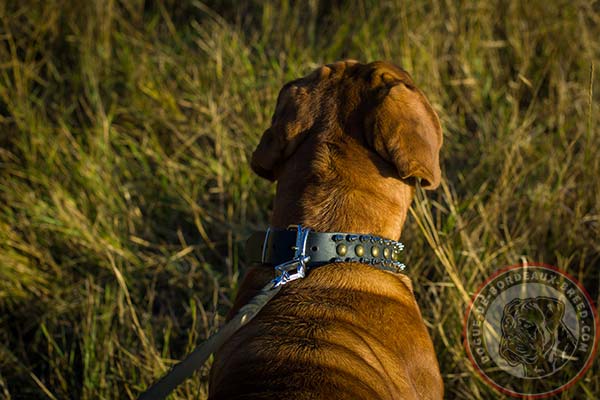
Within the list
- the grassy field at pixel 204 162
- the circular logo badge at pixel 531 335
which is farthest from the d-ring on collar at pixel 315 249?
the circular logo badge at pixel 531 335

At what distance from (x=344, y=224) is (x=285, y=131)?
43 cm

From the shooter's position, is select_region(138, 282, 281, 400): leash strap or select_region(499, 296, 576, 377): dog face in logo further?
select_region(499, 296, 576, 377): dog face in logo

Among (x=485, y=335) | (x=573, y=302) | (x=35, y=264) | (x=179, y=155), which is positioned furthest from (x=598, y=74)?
(x=35, y=264)

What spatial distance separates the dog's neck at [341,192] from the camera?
2426mm

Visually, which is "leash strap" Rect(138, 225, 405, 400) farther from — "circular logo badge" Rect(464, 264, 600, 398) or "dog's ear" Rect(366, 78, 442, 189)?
"circular logo badge" Rect(464, 264, 600, 398)

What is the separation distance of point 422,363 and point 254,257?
0.67m

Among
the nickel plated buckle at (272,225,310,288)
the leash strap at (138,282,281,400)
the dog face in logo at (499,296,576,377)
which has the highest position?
the nickel plated buckle at (272,225,310,288)

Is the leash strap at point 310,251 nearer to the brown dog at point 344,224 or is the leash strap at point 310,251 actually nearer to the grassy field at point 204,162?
the brown dog at point 344,224

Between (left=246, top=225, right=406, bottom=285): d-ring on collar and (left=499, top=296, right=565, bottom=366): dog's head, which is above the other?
(left=246, top=225, right=406, bottom=285): d-ring on collar

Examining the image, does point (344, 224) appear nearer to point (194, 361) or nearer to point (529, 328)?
point (194, 361)

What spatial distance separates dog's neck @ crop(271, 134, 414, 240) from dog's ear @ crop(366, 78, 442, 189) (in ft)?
0.24

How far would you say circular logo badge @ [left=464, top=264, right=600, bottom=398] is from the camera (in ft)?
10.3

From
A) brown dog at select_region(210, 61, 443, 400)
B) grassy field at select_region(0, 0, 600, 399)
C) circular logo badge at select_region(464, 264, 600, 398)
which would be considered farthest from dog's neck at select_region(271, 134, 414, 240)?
circular logo badge at select_region(464, 264, 600, 398)

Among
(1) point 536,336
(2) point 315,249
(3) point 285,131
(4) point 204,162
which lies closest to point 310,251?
(2) point 315,249
